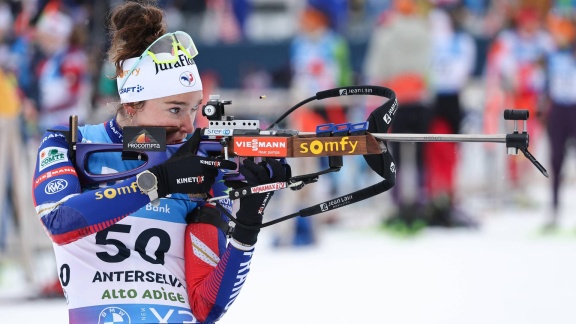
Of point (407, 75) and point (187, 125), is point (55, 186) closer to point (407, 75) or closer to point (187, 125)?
point (187, 125)

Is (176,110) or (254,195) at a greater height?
(176,110)

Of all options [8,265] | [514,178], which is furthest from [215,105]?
[514,178]

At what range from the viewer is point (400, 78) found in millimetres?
10703

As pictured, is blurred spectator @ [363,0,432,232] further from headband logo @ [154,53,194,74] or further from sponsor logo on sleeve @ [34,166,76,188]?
sponsor logo on sleeve @ [34,166,76,188]

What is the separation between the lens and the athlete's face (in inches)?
141

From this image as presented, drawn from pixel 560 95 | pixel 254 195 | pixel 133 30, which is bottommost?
pixel 560 95

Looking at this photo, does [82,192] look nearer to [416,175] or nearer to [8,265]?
[8,265]

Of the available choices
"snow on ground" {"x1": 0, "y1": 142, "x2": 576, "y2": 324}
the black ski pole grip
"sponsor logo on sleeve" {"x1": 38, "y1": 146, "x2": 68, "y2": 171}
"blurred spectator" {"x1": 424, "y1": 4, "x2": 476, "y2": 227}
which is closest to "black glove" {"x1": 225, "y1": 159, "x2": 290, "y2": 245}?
"sponsor logo on sleeve" {"x1": 38, "y1": 146, "x2": 68, "y2": 171}

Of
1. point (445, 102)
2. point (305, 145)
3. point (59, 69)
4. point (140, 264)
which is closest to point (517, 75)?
point (445, 102)

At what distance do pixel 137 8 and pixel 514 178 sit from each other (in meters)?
9.64

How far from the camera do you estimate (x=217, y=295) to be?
354 cm

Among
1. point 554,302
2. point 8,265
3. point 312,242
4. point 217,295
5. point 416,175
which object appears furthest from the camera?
point 416,175

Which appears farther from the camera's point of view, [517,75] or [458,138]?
[517,75]

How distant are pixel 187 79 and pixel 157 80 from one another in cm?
11
